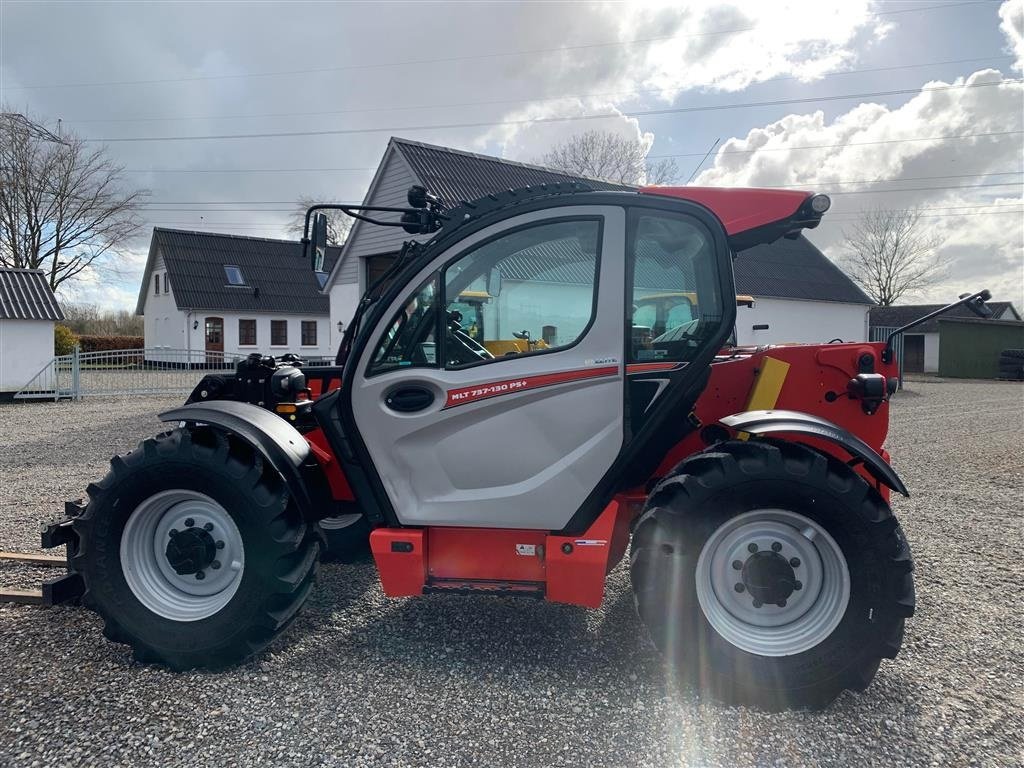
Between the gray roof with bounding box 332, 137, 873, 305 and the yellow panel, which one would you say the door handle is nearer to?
the yellow panel

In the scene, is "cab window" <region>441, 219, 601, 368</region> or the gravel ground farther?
"cab window" <region>441, 219, 601, 368</region>

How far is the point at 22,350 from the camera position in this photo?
1756 centimetres

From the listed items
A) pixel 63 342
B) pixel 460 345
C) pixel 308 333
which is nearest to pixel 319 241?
pixel 460 345

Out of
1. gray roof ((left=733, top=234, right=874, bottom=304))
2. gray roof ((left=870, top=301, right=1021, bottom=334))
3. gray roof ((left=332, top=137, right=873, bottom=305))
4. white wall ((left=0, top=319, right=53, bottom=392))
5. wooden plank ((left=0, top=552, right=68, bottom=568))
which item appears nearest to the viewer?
wooden plank ((left=0, top=552, right=68, bottom=568))

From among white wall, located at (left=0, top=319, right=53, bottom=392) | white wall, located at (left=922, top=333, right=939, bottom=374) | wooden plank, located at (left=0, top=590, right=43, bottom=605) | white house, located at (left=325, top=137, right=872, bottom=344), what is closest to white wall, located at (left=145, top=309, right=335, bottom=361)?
white wall, located at (left=0, top=319, right=53, bottom=392)

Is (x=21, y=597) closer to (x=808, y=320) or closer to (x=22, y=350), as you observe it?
(x=22, y=350)

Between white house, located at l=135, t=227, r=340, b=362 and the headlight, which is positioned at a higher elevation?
white house, located at l=135, t=227, r=340, b=362

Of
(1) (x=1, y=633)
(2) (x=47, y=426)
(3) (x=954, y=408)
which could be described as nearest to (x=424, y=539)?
(1) (x=1, y=633)

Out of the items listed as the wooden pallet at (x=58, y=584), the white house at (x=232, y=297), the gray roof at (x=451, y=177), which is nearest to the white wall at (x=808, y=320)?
the gray roof at (x=451, y=177)

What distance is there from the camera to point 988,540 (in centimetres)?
591

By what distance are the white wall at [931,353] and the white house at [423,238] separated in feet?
41.7

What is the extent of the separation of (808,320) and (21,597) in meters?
30.2

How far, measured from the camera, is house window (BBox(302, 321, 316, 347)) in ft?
124

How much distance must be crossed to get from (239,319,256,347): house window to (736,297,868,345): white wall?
25.4m
